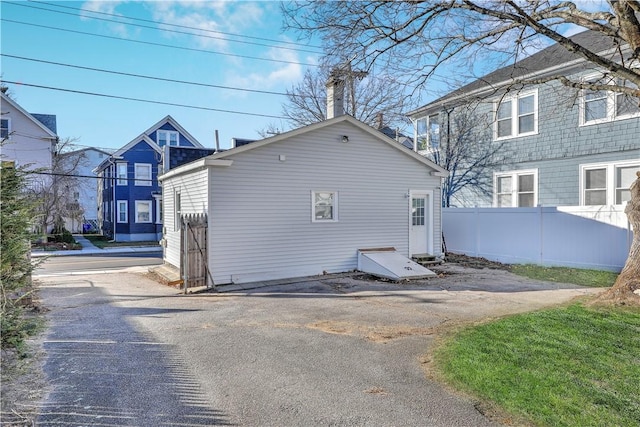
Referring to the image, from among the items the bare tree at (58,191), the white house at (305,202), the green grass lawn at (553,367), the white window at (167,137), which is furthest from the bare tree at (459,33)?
the white window at (167,137)

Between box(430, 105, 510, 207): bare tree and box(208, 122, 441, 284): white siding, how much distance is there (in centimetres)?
416

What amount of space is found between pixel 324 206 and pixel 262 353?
684 cm

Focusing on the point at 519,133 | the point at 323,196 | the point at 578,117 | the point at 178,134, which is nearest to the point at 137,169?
the point at 178,134

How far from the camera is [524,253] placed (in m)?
13.2

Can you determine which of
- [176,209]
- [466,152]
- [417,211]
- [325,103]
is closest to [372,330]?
[417,211]

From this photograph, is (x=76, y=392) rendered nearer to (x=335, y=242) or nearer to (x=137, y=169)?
(x=335, y=242)

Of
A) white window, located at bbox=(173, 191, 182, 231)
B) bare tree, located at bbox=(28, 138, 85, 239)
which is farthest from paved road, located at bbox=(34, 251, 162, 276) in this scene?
bare tree, located at bbox=(28, 138, 85, 239)

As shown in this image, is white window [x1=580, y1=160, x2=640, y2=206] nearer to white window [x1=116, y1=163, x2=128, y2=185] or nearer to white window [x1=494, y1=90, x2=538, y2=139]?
white window [x1=494, y1=90, x2=538, y2=139]

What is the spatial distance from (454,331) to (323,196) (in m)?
6.35

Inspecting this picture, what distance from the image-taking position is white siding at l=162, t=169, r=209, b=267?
1028 cm

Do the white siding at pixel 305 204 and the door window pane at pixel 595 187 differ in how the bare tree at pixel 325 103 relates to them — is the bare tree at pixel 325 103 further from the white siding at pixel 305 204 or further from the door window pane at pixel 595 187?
the door window pane at pixel 595 187

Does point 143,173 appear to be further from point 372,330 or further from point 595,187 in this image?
point 595,187

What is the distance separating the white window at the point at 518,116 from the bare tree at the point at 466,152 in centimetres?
53

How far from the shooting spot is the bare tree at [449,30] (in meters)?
7.28
